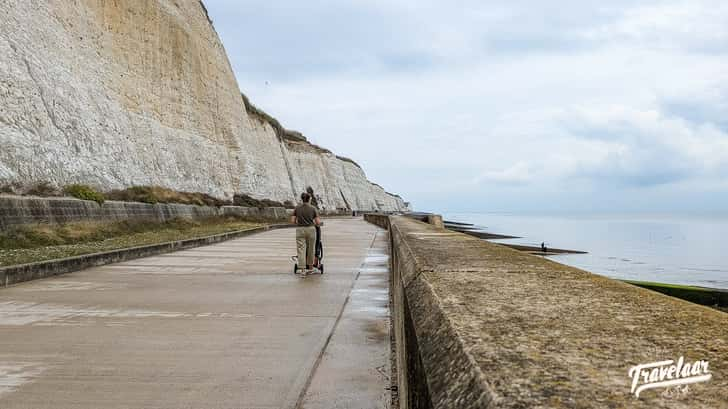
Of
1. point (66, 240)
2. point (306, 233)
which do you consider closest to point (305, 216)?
point (306, 233)

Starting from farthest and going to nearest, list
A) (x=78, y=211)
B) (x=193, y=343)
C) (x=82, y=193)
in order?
(x=82, y=193) < (x=78, y=211) < (x=193, y=343)

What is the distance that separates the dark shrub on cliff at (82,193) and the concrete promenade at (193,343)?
10.1m

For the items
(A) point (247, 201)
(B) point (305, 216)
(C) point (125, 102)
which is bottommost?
(B) point (305, 216)

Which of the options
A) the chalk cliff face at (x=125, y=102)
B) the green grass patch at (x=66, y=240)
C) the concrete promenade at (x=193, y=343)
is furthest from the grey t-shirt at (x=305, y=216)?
the chalk cliff face at (x=125, y=102)

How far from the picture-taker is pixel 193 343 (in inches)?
209

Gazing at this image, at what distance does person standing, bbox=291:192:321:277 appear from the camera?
1074 cm

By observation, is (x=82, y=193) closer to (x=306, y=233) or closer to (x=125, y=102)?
(x=125, y=102)

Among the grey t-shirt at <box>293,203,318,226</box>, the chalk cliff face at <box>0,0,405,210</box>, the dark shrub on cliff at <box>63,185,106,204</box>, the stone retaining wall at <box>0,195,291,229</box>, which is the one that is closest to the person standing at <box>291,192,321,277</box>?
the grey t-shirt at <box>293,203,318,226</box>

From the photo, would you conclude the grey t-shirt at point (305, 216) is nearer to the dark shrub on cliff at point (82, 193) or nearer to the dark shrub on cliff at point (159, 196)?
the dark shrub on cliff at point (82, 193)

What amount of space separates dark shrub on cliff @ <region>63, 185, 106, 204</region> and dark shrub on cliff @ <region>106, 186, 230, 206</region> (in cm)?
274

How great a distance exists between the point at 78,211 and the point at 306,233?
10.9 m

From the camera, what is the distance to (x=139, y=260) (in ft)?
44.3

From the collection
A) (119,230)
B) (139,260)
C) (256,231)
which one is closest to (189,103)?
(256,231)

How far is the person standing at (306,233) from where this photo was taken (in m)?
10.7
